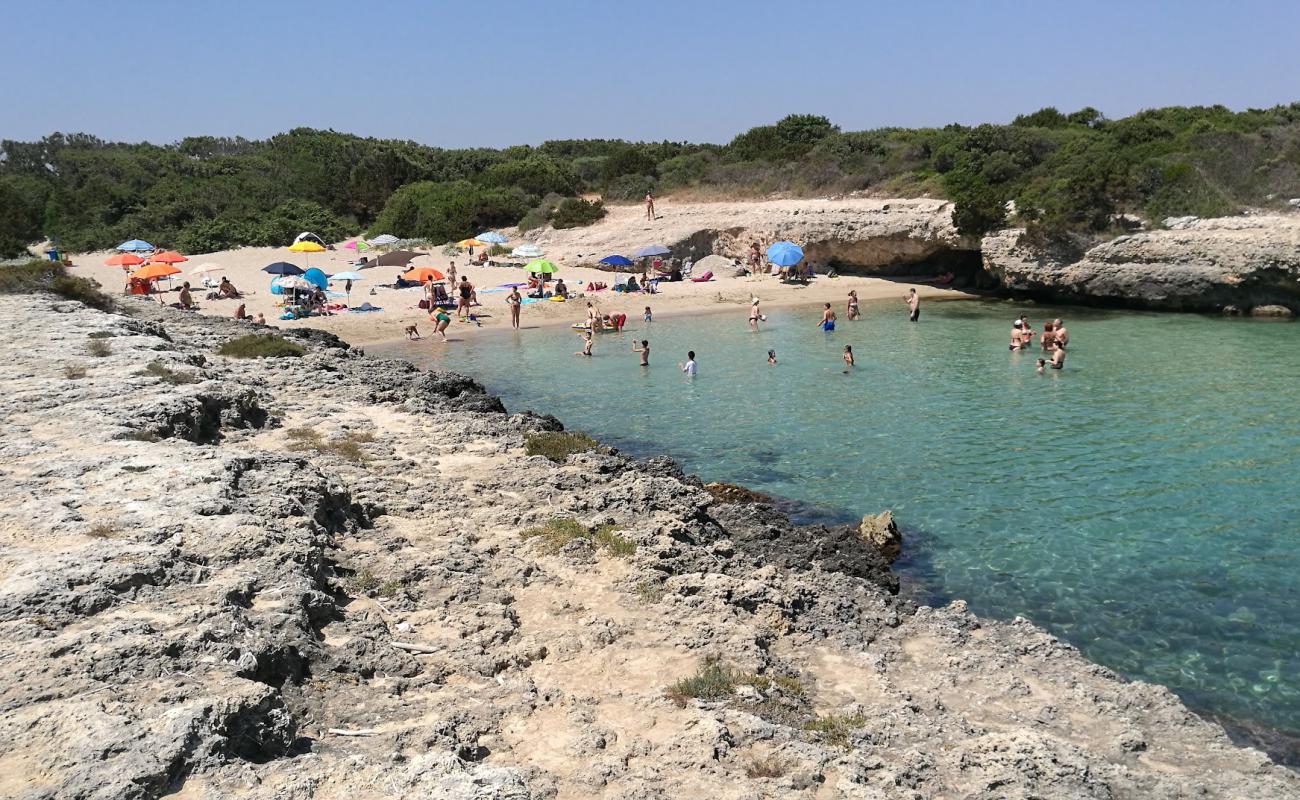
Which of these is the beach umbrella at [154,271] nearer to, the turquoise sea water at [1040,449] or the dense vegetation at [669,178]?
the turquoise sea water at [1040,449]

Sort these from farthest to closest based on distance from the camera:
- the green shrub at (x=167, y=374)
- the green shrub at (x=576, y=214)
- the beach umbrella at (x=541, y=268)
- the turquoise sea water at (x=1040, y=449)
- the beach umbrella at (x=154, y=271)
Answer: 1. the green shrub at (x=576, y=214)
2. the beach umbrella at (x=541, y=268)
3. the beach umbrella at (x=154, y=271)
4. the green shrub at (x=167, y=374)
5. the turquoise sea water at (x=1040, y=449)

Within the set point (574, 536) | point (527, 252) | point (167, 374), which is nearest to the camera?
point (574, 536)

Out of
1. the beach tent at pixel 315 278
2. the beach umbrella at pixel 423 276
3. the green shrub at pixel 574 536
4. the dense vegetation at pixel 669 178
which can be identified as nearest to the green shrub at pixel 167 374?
the green shrub at pixel 574 536

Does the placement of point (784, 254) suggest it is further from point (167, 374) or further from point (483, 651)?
point (483, 651)

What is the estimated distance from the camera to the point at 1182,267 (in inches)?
1136

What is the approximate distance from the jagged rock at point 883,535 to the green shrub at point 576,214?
36.1 metres

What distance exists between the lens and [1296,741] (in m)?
6.65

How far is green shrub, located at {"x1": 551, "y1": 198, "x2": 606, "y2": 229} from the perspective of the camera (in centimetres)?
4484

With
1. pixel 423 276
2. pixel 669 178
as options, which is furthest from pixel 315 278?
pixel 669 178

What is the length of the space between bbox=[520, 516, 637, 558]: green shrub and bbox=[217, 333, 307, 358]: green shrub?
12913 millimetres

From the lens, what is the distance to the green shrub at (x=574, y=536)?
356 inches

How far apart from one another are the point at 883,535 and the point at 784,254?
25.7 metres

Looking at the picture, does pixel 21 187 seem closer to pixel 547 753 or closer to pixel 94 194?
pixel 94 194

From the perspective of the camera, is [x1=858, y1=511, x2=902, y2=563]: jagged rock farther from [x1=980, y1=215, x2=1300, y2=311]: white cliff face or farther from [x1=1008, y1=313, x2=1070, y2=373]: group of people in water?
[x1=980, y1=215, x2=1300, y2=311]: white cliff face
